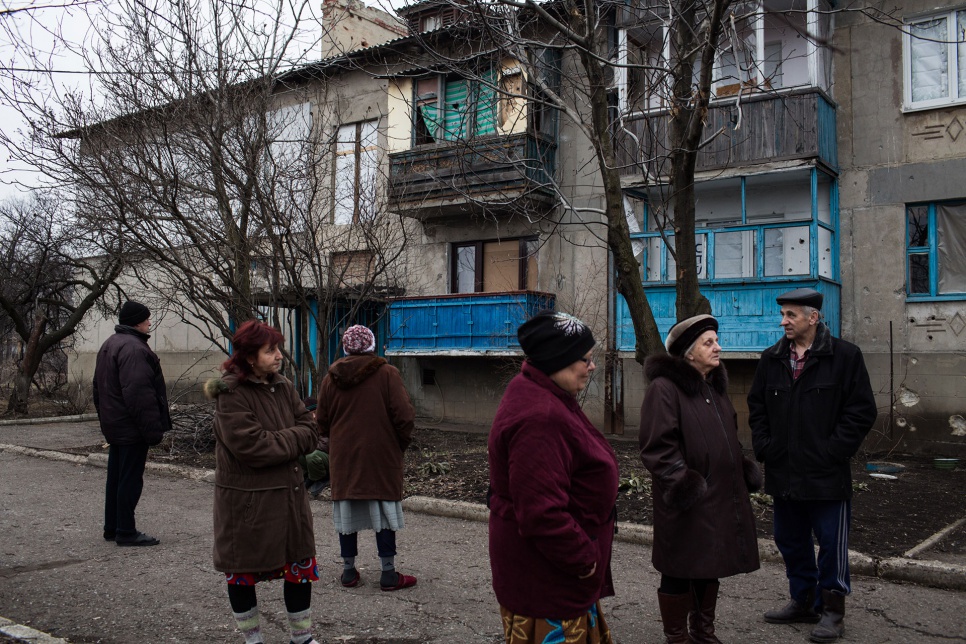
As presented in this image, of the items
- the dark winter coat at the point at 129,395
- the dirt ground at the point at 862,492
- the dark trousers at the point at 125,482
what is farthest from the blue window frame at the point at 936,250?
the dark trousers at the point at 125,482

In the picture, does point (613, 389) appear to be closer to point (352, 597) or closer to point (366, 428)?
point (366, 428)

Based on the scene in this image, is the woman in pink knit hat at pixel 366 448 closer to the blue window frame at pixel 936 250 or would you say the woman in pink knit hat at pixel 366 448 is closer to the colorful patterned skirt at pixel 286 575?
the colorful patterned skirt at pixel 286 575

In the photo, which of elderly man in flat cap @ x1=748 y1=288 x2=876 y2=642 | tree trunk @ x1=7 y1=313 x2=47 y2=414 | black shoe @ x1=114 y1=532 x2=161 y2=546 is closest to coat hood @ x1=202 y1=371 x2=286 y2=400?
elderly man in flat cap @ x1=748 y1=288 x2=876 y2=642

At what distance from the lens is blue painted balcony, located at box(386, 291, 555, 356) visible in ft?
54.0

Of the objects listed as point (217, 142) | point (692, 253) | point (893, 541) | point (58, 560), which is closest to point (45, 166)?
point (217, 142)

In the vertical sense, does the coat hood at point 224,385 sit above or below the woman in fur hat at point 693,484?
above

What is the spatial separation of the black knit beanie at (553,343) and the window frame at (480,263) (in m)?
14.0

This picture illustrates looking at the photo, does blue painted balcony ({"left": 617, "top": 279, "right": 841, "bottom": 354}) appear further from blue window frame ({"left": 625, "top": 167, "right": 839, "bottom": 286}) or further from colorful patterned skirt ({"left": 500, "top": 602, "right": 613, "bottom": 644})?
colorful patterned skirt ({"left": 500, "top": 602, "right": 613, "bottom": 644})

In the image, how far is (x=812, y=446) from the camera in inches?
184

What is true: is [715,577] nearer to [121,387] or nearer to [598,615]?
[598,615]

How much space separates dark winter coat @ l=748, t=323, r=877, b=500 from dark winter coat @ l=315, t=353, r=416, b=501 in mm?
2282

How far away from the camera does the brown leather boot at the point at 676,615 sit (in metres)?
4.04

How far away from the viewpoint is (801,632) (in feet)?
15.4

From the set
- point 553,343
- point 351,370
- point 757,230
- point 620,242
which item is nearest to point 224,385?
point 351,370
